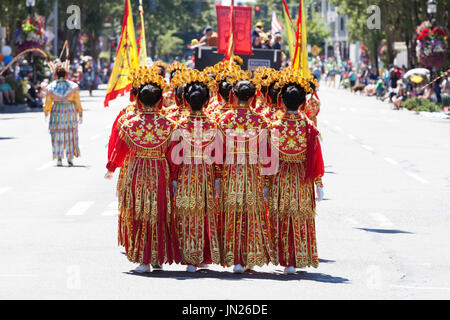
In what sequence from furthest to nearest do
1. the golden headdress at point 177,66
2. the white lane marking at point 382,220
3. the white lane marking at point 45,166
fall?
1. the white lane marking at point 45,166
2. the white lane marking at point 382,220
3. the golden headdress at point 177,66

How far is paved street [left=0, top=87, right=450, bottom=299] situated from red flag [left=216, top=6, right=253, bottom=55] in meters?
2.38

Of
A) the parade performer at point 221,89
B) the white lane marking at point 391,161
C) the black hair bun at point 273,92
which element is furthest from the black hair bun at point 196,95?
the white lane marking at point 391,161

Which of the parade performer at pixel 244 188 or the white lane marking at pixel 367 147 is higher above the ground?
the parade performer at pixel 244 188

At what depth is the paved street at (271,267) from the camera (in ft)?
30.1

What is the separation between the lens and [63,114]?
67.3ft

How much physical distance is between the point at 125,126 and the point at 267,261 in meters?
1.70

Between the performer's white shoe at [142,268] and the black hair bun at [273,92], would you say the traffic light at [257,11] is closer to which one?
the black hair bun at [273,92]

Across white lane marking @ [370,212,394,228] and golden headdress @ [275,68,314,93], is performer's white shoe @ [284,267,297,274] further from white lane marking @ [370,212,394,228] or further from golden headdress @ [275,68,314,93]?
white lane marking @ [370,212,394,228]

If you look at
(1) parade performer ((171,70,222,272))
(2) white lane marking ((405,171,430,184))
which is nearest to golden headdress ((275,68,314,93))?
(1) parade performer ((171,70,222,272))

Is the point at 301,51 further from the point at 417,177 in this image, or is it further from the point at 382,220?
the point at 417,177

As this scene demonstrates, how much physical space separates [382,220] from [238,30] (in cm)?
361

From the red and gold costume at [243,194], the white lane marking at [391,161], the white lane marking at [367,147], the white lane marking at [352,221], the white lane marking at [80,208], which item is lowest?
the white lane marking at [367,147]
